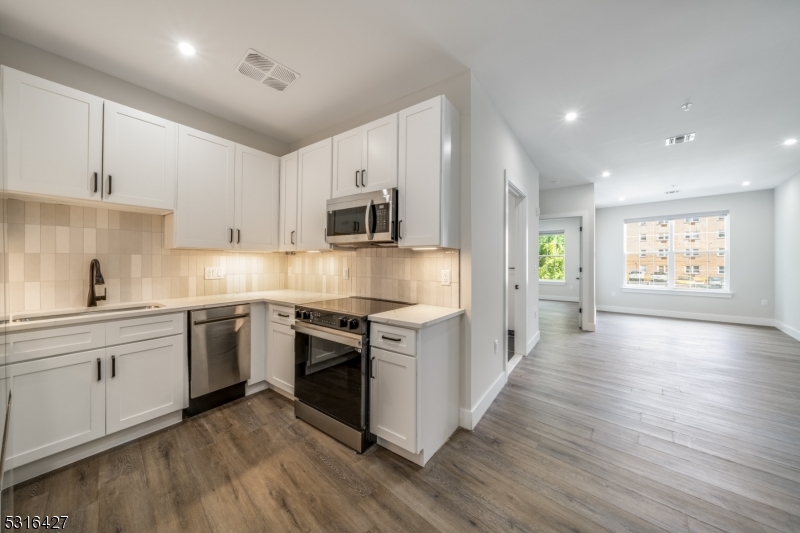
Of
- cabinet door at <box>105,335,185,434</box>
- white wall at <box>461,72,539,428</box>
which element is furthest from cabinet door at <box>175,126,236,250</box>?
white wall at <box>461,72,539,428</box>

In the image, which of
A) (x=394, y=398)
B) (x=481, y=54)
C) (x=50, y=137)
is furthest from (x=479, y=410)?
(x=50, y=137)

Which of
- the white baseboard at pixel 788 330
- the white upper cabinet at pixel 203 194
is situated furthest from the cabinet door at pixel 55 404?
the white baseboard at pixel 788 330

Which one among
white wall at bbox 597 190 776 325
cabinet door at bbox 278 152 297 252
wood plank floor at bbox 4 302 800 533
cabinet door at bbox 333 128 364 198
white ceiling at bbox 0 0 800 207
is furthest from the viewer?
white wall at bbox 597 190 776 325

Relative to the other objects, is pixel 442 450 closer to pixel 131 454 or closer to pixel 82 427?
pixel 131 454

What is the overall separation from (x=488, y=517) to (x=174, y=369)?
2.47 meters

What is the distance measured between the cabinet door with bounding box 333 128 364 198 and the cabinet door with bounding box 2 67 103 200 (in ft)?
5.68

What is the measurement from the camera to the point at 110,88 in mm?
2369

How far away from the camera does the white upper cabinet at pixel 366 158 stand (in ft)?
7.44

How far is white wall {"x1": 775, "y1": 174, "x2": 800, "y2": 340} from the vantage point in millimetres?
4660

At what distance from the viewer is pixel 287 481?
1729mm

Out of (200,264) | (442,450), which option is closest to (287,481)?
(442,450)

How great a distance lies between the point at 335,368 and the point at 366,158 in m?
1.74

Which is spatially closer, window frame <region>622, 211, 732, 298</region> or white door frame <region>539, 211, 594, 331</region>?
white door frame <region>539, 211, 594, 331</region>

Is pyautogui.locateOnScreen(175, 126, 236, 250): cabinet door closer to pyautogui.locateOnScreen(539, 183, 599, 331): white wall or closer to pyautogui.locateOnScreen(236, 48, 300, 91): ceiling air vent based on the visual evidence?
pyautogui.locateOnScreen(236, 48, 300, 91): ceiling air vent
